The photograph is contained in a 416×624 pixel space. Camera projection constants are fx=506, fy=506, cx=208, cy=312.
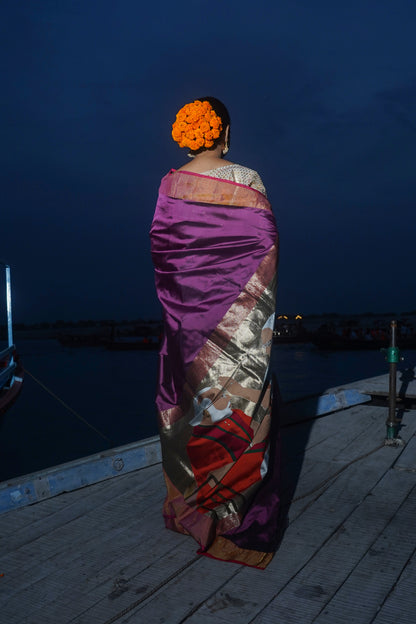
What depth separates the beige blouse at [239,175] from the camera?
1932 millimetres

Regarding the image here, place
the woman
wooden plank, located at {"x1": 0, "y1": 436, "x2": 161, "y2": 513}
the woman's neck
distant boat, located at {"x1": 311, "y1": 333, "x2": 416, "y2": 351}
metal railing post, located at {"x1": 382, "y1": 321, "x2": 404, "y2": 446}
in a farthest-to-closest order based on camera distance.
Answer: distant boat, located at {"x1": 311, "y1": 333, "x2": 416, "y2": 351}
metal railing post, located at {"x1": 382, "y1": 321, "x2": 404, "y2": 446}
wooden plank, located at {"x1": 0, "y1": 436, "x2": 161, "y2": 513}
the woman's neck
the woman

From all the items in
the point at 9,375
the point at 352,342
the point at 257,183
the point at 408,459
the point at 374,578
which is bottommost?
the point at 352,342

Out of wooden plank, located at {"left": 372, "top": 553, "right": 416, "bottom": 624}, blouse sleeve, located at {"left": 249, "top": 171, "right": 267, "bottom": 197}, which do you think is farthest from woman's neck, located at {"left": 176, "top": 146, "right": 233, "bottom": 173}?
wooden plank, located at {"left": 372, "top": 553, "right": 416, "bottom": 624}

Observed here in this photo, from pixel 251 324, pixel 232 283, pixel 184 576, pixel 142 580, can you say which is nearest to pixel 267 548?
pixel 184 576

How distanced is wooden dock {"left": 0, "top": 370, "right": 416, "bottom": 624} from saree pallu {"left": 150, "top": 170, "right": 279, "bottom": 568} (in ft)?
0.59

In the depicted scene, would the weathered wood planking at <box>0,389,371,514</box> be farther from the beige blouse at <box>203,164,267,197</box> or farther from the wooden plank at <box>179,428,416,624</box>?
the beige blouse at <box>203,164,267,197</box>

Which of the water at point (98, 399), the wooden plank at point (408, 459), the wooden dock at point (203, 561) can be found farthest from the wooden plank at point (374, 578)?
the water at point (98, 399)

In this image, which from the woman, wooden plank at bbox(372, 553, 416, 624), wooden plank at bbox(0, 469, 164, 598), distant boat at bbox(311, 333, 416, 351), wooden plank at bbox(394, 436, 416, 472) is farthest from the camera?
distant boat at bbox(311, 333, 416, 351)

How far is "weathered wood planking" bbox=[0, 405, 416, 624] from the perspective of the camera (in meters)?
1.45

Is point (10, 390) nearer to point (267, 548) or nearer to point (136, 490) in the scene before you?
point (136, 490)

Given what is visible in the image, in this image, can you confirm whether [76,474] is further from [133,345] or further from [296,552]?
[133,345]

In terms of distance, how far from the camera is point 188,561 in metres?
1.72

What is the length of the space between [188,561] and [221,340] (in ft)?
2.53

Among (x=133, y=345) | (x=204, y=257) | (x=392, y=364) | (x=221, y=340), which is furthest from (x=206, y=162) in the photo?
(x=133, y=345)
